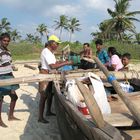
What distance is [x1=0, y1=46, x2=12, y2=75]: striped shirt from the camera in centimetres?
579

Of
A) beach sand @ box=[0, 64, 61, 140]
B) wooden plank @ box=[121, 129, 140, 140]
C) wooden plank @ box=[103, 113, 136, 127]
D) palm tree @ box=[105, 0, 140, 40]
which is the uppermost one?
palm tree @ box=[105, 0, 140, 40]

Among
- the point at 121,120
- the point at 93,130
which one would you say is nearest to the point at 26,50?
the point at 121,120

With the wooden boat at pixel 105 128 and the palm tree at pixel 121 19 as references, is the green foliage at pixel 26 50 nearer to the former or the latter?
the palm tree at pixel 121 19

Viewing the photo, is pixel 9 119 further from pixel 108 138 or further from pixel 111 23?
pixel 111 23

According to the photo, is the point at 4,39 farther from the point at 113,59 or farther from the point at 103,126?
the point at 103,126

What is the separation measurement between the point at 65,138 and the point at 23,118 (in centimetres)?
223

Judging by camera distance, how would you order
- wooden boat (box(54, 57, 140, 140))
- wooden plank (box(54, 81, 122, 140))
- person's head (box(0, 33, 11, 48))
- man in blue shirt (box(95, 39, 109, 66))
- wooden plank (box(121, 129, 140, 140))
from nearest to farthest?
1. wooden plank (box(54, 81, 122, 140))
2. wooden boat (box(54, 57, 140, 140))
3. wooden plank (box(121, 129, 140, 140))
4. person's head (box(0, 33, 11, 48))
5. man in blue shirt (box(95, 39, 109, 66))

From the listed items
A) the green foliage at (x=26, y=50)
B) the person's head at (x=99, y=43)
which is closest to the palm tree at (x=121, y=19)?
the green foliage at (x=26, y=50)

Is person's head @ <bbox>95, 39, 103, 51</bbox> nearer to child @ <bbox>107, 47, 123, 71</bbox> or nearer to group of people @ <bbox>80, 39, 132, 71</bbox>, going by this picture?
group of people @ <bbox>80, 39, 132, 71</bbox>

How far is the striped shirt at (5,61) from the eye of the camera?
19.0ft

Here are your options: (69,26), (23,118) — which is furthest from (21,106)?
(69,26)

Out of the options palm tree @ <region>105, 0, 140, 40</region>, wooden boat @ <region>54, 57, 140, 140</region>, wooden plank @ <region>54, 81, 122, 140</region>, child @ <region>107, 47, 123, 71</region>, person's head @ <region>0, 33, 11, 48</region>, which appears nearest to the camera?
wooden plank @ <region>54, 81, 122, 140</region>

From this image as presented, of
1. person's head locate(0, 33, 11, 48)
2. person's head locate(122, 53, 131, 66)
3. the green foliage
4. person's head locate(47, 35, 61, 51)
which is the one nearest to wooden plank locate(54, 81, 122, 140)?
person's head locate(47, 35, 61, 51)

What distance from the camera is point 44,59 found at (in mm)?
5898
